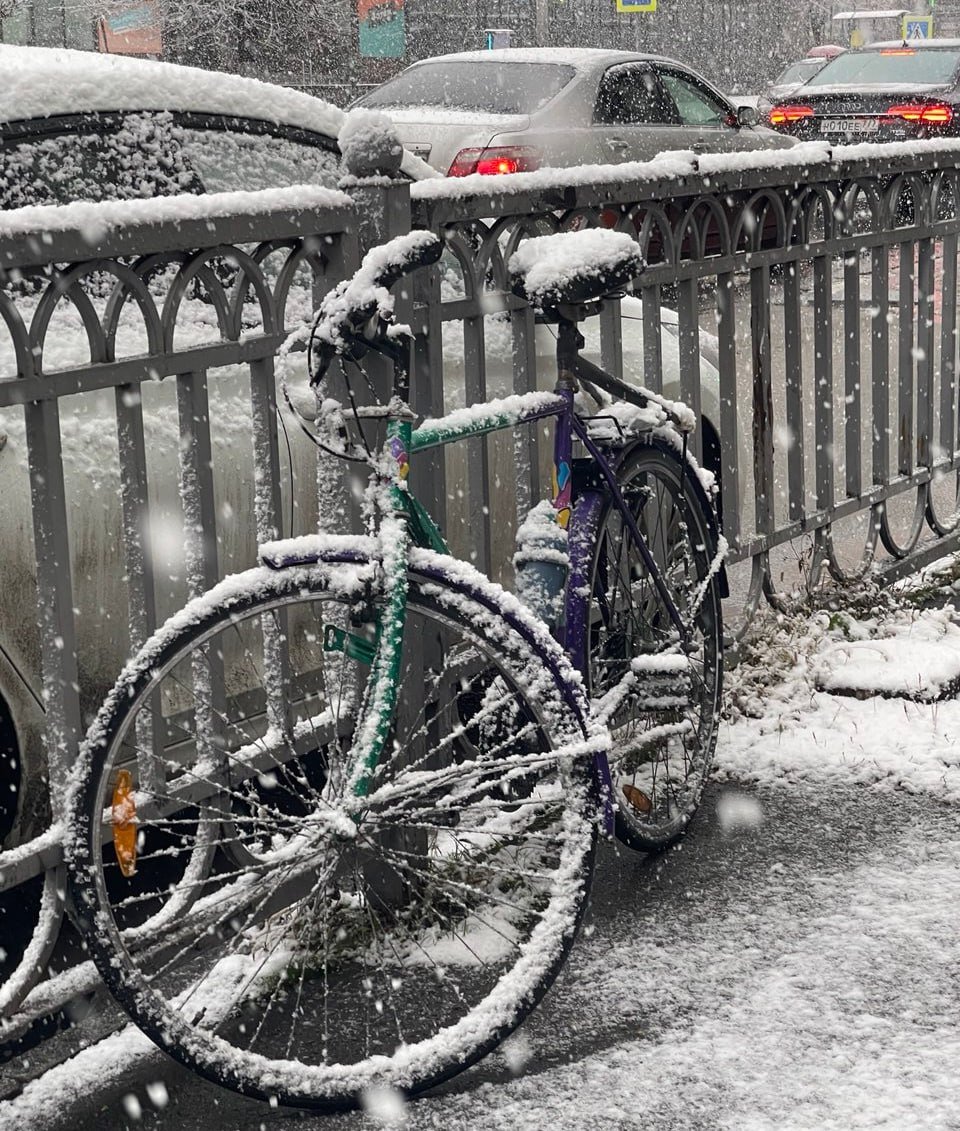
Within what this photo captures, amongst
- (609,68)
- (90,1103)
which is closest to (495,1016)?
(90,1103)

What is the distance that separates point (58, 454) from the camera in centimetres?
298

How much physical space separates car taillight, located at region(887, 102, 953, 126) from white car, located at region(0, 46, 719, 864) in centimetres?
1645

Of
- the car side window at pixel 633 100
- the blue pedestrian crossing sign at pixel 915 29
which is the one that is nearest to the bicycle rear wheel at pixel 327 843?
the car side window at pixel 633 100

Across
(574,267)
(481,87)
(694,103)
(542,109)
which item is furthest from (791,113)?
(574,267)

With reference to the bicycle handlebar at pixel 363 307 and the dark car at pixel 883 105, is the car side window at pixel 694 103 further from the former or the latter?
the bicycle handlebar at pixel 363 307

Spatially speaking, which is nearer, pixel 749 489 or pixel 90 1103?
pixel 90 1103

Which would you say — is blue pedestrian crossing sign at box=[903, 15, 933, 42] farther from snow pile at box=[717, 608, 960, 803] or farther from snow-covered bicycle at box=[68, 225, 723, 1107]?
snow-covered bicycle at box=[68, 225, 723, 1107]

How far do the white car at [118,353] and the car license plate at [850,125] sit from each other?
16.5 metres

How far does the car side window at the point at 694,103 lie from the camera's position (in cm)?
1585

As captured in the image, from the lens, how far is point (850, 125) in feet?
67.7

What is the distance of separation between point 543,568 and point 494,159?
34.7ft

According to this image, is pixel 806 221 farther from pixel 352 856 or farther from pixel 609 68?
pixel 609 68

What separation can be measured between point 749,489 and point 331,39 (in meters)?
27.2

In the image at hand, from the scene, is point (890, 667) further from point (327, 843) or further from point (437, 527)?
point (327, 843)
